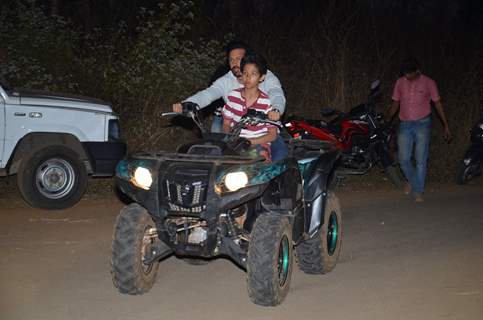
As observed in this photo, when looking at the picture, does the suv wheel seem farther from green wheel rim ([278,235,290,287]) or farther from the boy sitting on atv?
green wheel rim ([278,235,290,287])

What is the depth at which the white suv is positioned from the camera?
9.73 m

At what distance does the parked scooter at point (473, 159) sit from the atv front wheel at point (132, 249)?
818cm

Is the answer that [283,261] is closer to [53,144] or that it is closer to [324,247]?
[324,247]

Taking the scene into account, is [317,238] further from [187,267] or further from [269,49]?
[269,49]

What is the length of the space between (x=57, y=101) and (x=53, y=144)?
558mm

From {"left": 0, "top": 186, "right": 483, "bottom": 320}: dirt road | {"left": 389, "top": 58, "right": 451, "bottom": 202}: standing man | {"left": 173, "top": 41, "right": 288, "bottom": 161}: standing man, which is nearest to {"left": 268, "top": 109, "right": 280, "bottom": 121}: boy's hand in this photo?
{"left": 173, "top": 41, "right": 288, "bottom": 161}: standing man

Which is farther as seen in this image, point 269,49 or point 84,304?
point 269,49

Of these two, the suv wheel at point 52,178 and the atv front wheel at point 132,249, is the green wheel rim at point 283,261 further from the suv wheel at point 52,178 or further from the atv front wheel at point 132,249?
the suv wheel at point 52,178

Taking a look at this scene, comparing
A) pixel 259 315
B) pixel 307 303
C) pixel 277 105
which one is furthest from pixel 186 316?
pixel 277 105

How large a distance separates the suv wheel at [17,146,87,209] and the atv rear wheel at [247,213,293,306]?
4.65 m

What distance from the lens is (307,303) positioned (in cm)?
625

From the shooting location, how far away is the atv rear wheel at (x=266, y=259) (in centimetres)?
579

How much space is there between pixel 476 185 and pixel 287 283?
8.12m

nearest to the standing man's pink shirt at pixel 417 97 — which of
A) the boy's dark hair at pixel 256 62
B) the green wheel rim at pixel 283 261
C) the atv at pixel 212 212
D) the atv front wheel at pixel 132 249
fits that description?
the boy's dark hair at pixel 256 62
